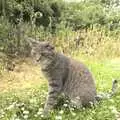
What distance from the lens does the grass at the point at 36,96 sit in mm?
6531

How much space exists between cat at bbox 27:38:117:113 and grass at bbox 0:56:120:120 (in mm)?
177

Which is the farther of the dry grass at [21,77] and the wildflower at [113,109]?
the dry grass at [21,77]

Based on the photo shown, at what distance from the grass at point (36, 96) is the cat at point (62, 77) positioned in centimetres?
18

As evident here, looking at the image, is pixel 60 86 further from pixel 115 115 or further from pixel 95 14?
pixel 95 14

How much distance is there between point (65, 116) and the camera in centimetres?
650

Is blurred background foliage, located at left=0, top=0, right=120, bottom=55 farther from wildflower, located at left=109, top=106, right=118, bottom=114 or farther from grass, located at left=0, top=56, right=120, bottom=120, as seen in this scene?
wildflower, located at left=109, top=106, right=118, bottom=114

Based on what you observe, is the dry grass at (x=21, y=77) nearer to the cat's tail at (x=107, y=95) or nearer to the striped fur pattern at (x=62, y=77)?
the cat's tail at (x=107, y=95)

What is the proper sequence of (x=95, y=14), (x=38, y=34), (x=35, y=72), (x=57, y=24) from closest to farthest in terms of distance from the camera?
(x=35, y=72), (x=38, y=34), (x=57, y=24), (x=95, y=14)

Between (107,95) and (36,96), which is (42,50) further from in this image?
(107,95)

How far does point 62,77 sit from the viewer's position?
6.90 m

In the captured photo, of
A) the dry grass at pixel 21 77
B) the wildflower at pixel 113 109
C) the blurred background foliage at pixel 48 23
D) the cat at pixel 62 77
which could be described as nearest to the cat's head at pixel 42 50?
the cat at pixel 62 77

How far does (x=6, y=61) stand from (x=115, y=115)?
5427 millimetres

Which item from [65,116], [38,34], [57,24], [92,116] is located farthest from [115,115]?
[57,24]

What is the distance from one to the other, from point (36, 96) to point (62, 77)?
114cm
